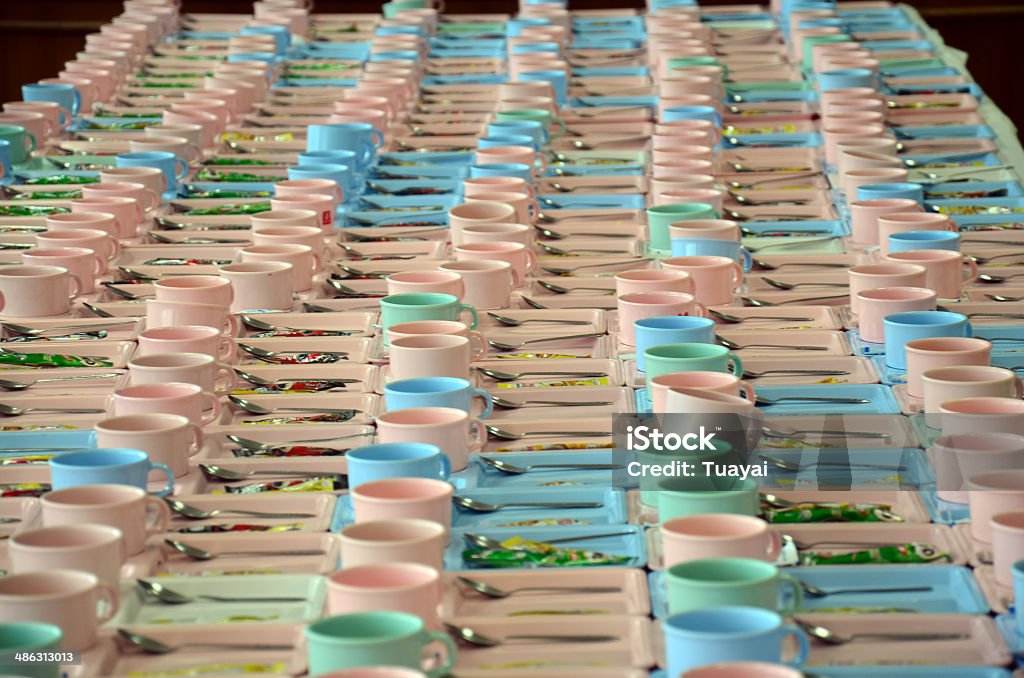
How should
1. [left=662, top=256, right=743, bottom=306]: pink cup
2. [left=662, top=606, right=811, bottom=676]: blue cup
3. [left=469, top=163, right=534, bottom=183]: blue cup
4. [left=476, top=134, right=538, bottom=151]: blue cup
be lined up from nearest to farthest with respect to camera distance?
[left=662, top=606, right=811, bottom=676]: blue cup, [left=662, top=256, right=743, bottom=306]: pink cup, [left=469, top=163, right=534, bottom=183]: blue cup, [left=476, top=134, right=538, bottom=151]: blue cup

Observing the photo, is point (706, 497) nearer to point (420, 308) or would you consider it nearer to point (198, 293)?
point (420, 308)

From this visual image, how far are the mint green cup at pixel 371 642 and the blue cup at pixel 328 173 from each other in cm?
198

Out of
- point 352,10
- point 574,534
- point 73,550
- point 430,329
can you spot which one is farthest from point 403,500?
point 352,10

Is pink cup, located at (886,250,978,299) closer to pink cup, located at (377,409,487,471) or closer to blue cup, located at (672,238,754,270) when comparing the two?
blue cup, located at (672,238,754,270)

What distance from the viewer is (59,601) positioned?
1.45m

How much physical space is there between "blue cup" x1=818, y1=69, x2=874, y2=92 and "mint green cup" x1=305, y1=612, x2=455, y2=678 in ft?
9.59

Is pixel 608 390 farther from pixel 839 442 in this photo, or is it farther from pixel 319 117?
pixel 319 117

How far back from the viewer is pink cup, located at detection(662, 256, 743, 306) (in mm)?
2574

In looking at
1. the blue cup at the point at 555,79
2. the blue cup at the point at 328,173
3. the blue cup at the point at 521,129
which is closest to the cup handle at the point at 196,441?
the blue cup at the point at 328,173

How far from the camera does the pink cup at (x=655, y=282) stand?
2.45 metres

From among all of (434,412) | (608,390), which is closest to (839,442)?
(608,390)

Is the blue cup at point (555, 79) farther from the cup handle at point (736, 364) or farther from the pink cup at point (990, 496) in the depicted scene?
the pink cup at point (990, 496)

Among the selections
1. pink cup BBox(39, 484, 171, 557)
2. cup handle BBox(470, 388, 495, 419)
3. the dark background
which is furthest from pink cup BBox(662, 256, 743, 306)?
the dark background

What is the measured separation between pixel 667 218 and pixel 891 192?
0.46 metres
